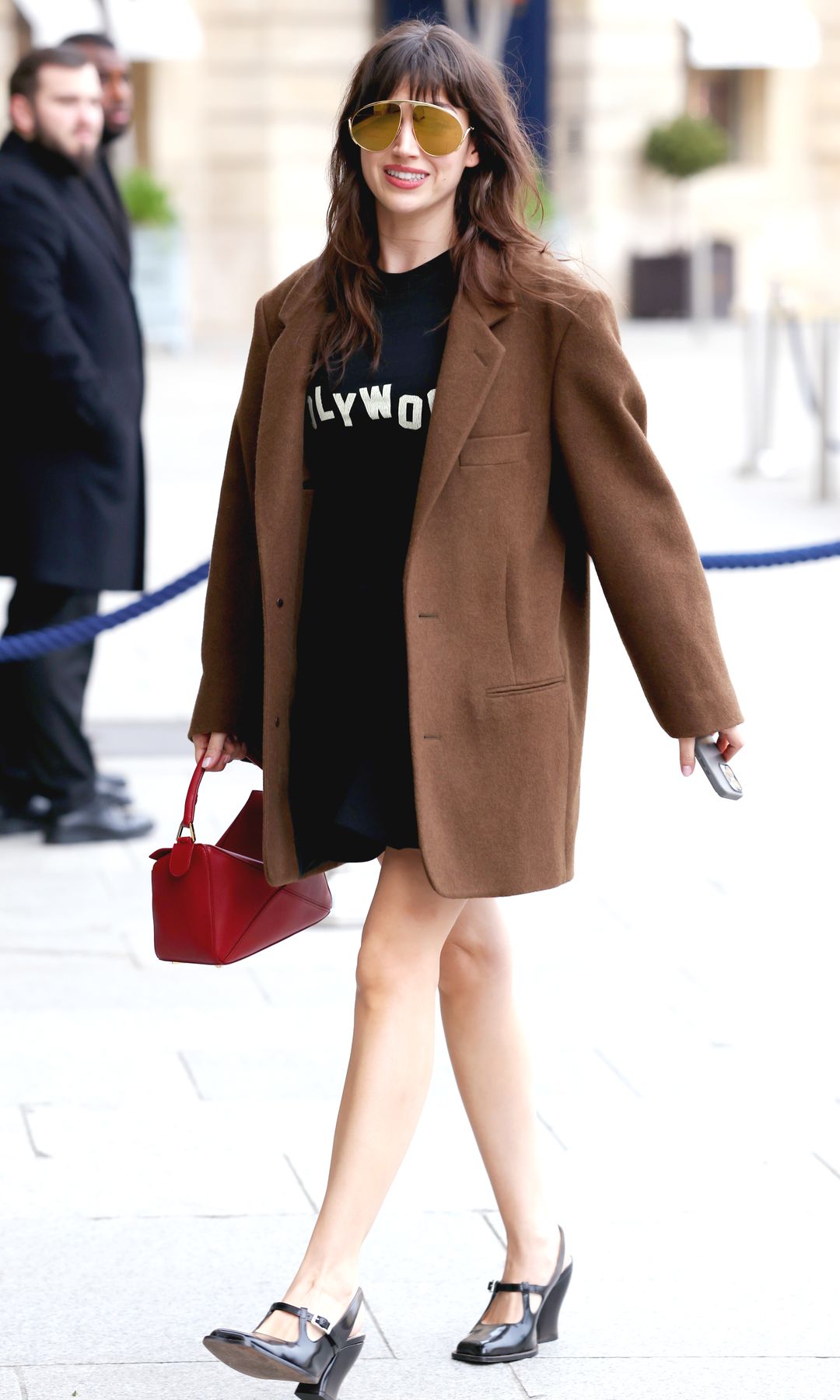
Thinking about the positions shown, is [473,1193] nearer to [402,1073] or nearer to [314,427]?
[402,1073]

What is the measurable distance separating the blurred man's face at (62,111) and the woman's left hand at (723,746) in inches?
134

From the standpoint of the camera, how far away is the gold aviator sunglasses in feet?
9.22

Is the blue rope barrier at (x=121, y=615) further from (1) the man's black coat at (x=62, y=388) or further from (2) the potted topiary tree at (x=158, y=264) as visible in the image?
(2) the potted topiary tree at (x=158, y=264)

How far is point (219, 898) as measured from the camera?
9.74 feet

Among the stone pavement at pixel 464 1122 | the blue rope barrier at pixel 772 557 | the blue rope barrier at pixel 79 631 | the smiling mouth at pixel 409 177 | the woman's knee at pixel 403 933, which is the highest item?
the smiling mouth at pixel 409 177

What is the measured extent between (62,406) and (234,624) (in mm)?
2696

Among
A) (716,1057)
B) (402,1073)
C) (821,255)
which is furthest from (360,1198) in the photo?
(821,255)

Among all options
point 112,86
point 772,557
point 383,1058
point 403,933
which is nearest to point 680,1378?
point 383,1058

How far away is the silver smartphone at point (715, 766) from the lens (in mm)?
2928

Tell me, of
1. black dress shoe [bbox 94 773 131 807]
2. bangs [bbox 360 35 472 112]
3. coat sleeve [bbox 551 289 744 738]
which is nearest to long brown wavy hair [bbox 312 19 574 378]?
bangs [bbox 360 35 472 112]

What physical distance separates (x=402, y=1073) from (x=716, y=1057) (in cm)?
147

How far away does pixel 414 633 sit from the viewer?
278cm

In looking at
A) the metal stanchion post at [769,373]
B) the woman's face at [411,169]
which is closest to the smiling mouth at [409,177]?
the woman's face at [411,169]

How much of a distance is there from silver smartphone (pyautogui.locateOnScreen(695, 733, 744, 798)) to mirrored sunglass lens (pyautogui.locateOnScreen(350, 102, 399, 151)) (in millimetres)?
925
